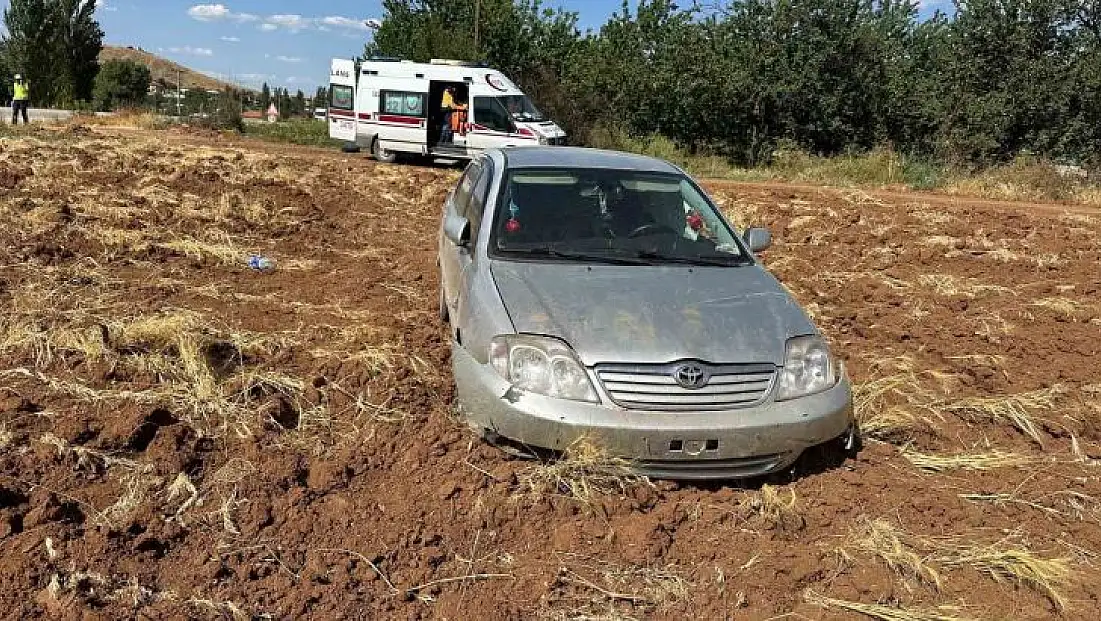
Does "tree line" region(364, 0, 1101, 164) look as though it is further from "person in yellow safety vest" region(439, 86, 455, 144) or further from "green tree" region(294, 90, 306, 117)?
"green tree" region(294, 90, 306, 117)

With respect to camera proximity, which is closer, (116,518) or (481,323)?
(116,518)

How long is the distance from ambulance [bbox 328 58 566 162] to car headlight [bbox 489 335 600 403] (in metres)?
17.9

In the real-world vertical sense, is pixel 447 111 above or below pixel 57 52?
below

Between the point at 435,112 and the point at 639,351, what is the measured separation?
19.9m

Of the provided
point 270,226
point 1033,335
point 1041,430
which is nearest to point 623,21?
point 270,226

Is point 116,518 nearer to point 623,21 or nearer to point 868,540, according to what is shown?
point 868,540

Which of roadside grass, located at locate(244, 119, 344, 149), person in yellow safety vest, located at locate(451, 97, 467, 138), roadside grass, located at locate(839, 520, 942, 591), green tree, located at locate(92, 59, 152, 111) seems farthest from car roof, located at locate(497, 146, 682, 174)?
green tree, located at locate(92, 59, 152, 111)

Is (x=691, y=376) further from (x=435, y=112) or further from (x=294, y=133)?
(x=294, y=133)

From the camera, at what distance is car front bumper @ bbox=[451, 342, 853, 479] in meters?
3.74

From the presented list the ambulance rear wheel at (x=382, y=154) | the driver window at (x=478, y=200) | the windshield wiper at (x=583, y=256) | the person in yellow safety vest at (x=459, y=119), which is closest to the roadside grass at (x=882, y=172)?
the person in yellow safety vest at (x=459, y=119)

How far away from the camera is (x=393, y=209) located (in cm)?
1326

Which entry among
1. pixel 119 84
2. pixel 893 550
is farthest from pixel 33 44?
pixel 893 550

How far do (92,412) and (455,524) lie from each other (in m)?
2.09

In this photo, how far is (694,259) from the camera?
505cm
